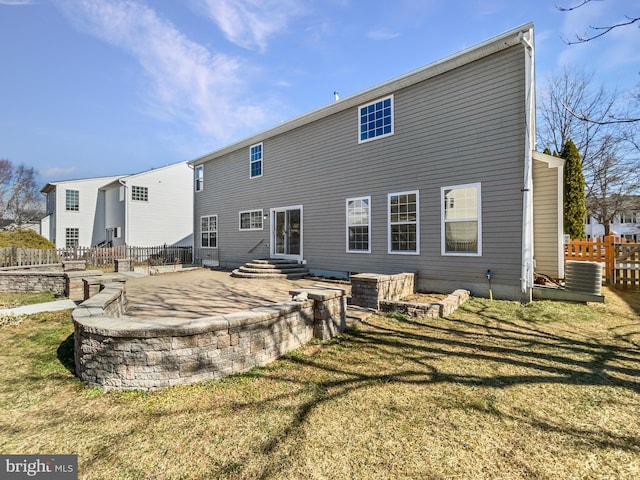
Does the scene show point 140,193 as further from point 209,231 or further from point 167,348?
point 167,348

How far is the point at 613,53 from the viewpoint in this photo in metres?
5.34

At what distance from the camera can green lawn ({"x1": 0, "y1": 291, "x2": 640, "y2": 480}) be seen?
218 cm

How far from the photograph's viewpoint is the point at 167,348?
3.23m

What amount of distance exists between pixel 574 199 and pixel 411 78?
10130 mm

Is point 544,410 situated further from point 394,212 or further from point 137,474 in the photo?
point 394,212

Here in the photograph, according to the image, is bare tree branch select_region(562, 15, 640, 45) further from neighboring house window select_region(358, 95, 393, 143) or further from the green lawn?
neighboring house window select_region(358, 95, 393, 143)

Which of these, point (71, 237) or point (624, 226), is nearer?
point (71, 237)

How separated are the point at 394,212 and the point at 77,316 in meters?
7.75

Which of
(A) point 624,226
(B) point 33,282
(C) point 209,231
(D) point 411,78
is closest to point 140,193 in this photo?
(C) point 209,231

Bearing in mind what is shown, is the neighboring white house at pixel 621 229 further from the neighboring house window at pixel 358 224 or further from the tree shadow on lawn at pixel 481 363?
the tree shadow on lawn at pixel 481 363

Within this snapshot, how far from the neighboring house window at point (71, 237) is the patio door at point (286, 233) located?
67.1 ft

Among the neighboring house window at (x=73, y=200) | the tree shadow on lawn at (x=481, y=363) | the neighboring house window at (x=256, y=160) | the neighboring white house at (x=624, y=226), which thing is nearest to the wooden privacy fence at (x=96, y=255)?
the neighboring house window at (x=256, y=160)

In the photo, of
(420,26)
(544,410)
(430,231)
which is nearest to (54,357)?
(544,410)

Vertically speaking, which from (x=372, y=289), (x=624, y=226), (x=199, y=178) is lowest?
(x=372, y=289)
